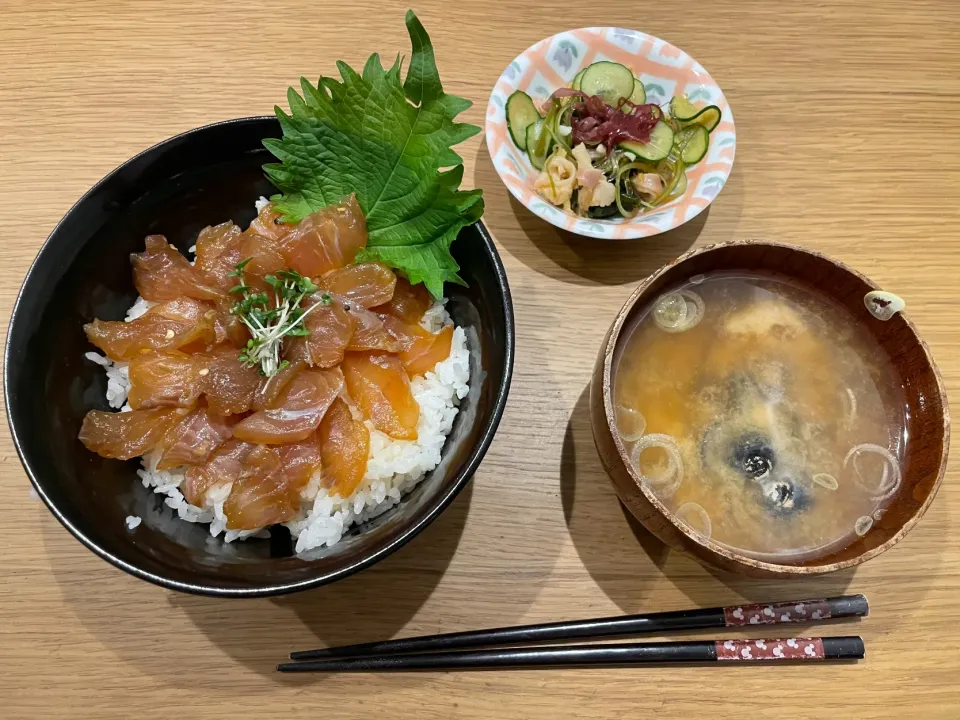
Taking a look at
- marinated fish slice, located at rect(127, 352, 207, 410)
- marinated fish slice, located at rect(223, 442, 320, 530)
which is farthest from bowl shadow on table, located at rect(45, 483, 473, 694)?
marinated fish slice, located at rect(127, 352, 207, 410)

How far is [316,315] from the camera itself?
1.49 meters

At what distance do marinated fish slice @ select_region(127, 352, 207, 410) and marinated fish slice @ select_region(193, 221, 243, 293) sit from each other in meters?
0.22

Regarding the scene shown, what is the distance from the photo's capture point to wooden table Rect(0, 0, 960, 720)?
1.60 m

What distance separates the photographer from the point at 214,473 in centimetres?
142

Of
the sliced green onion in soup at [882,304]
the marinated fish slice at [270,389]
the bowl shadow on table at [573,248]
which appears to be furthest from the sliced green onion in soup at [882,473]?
the marinated fish slice at [270,389]

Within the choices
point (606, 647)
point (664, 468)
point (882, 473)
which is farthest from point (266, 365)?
point (882, 473)

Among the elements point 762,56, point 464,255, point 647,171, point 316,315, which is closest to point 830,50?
point 762,56

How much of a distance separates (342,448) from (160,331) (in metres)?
0.52

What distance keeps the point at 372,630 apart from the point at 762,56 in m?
2.26

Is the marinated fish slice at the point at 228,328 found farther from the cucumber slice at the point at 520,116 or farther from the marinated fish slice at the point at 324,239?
the cucumber slice at the point at 520,116

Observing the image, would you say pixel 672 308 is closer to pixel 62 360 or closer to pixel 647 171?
pixel 647 171

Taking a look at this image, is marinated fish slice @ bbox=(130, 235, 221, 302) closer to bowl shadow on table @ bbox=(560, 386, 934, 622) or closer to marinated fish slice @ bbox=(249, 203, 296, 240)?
marinated fish slice @ bbox=(249, 203, 296, 240)

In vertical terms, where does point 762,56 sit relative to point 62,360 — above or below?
above

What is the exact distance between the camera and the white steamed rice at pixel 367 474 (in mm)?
1443
